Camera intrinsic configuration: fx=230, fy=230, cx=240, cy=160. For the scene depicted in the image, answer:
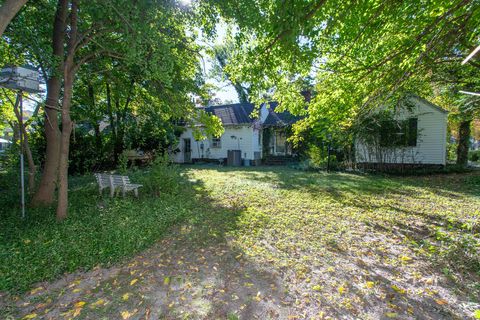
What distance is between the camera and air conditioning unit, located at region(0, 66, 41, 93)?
427 cm

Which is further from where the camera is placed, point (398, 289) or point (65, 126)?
point (65, 126)

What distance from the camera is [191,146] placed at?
20.4 metres

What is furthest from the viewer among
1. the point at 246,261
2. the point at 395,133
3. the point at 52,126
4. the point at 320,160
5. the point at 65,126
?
the point at 320,160

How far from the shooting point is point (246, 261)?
357 centimetres

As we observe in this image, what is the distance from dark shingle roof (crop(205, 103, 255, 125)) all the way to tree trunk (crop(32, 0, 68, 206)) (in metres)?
13.2

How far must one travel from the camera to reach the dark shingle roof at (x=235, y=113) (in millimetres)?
18531

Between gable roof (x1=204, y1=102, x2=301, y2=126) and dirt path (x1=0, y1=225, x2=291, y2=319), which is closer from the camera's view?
dirt path (x1=0, y1=225, x2=291, y2=319)

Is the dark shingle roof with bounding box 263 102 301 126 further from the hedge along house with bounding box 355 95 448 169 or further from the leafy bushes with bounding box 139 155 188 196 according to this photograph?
the leafy bushes with bounding box 139 155 188 196

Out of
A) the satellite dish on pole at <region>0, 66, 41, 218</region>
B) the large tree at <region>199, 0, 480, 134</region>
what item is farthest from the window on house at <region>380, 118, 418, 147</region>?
the satellite dish on pole at <region>0, 66, 41, 218</region>

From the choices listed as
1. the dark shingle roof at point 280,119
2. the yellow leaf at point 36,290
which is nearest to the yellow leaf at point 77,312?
the yellow leaf at point 36,290

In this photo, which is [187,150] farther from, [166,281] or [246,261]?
[166,281]

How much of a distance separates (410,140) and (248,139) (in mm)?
10249

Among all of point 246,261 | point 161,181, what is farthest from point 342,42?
point 161,181

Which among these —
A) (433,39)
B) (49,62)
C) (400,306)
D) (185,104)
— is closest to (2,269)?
(49,62)
